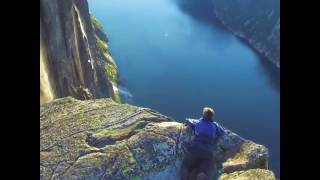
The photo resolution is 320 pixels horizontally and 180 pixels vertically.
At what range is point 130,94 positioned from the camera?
9506 cm

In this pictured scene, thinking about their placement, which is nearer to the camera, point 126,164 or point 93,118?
point 126,164

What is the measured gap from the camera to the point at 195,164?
1454 cm

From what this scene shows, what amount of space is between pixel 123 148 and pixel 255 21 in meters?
127

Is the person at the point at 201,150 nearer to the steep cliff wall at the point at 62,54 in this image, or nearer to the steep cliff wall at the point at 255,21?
the steep cliff wall at the point at 62,54

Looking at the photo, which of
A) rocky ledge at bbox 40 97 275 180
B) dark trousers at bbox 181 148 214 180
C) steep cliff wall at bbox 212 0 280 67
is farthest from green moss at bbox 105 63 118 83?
dark trousers at bbox 181 148 214 180

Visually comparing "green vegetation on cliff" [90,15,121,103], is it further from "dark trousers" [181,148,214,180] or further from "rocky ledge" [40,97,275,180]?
"dark trousers" [181,148,214,180]

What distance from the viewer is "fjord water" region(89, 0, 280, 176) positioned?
299ft

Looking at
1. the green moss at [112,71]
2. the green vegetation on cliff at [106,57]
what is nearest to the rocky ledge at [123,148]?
the green vegetation on cliff at [106,57]

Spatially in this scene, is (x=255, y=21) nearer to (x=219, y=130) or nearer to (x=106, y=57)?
(x=106, y=57)

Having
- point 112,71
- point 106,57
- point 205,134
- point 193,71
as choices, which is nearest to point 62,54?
point 205,134

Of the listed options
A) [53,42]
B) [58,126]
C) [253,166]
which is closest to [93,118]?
[58,126]
